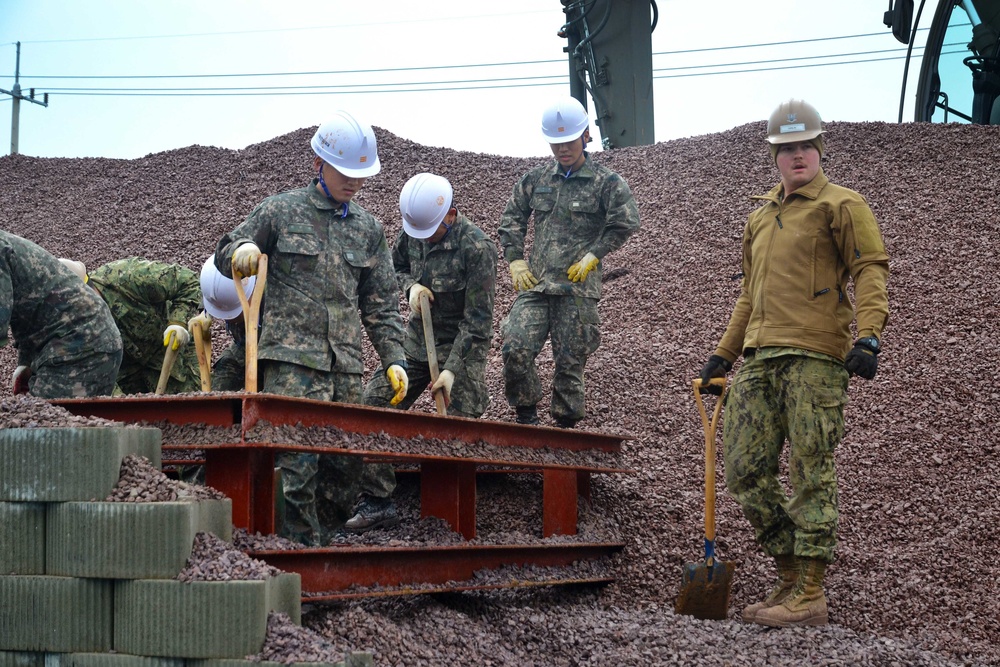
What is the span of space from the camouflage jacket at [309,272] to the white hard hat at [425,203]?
2.84 feet

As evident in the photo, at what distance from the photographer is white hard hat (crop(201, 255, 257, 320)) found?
20.2 feet

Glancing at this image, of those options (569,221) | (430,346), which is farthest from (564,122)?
(430,346)

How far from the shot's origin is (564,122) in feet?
22.5

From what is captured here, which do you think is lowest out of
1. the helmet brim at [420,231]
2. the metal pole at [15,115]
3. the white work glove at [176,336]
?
the white work glove at [176,336]

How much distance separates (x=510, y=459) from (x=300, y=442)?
155cm

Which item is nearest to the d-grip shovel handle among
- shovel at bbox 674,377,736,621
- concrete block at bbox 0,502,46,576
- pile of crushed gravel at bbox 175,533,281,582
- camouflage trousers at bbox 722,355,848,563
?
shovel at bbox 674,377,736,621

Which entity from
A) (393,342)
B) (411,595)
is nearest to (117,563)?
(411,595)

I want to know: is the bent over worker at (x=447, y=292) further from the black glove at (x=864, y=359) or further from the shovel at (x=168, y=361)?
the black glove at (x=864, y=359)

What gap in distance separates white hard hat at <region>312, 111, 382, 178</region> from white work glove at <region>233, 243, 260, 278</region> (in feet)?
2.29

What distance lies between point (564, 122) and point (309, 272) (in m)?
2.39

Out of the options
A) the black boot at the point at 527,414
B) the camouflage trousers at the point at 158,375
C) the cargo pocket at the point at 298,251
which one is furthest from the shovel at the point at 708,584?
the camouflage trousers at the point at 158,375

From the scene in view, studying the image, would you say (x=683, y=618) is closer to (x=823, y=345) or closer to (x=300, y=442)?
(x=823, y=345)

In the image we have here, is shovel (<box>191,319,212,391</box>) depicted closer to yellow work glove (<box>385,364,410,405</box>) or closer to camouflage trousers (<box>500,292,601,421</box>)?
yellow work glove (<box>385,364,410,405</box>)

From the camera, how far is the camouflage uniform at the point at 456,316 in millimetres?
6344
